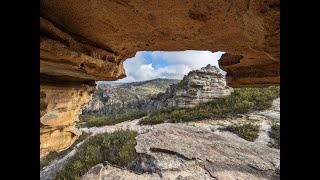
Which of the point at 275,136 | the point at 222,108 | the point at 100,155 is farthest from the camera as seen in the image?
the point at 222,108

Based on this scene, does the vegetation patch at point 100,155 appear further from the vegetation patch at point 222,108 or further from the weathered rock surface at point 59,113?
Result: the weathered rock surface at point 59,113

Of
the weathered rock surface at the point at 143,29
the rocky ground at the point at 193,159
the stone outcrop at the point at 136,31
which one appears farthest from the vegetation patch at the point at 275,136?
A: the weathered rock surface at the point at 143,29

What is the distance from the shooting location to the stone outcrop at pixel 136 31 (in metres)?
2.98

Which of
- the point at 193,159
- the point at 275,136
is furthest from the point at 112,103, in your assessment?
the point at 193,159

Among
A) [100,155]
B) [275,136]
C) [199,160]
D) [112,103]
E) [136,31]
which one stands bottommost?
[100,155]

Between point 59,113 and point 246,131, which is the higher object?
point 59,113

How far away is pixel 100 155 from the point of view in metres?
14.9

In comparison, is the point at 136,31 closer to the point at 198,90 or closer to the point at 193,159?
the point at 193,159

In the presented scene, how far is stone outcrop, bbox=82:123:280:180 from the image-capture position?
1011cm

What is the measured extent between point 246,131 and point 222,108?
23.8ft

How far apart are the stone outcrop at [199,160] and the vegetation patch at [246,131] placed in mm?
1927
